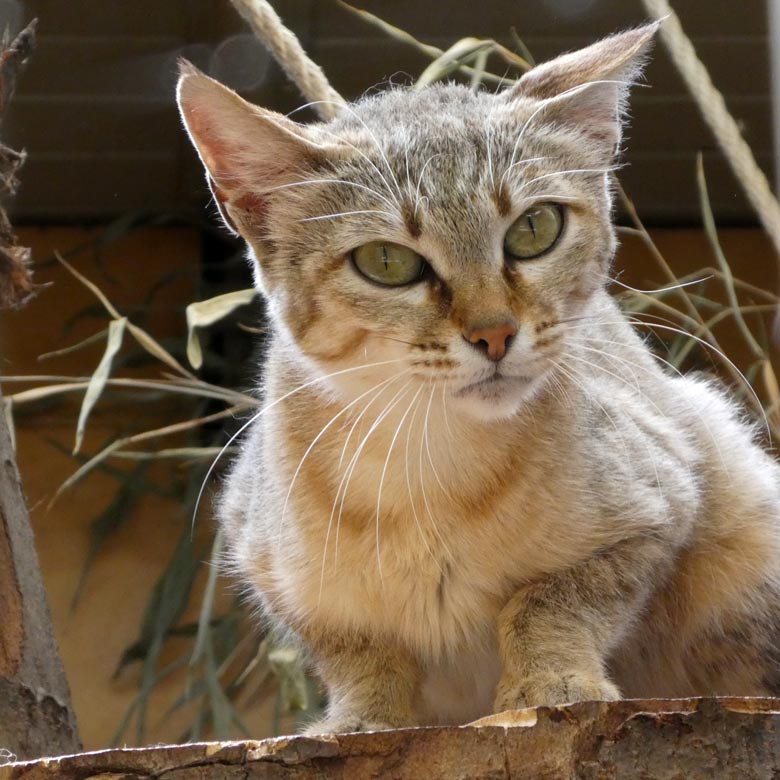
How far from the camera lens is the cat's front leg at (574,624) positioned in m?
1.29

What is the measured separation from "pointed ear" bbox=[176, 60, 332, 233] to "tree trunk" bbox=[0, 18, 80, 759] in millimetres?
254

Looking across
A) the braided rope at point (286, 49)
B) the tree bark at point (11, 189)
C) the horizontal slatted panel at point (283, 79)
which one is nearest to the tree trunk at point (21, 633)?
the tree bark at point (11, 189)

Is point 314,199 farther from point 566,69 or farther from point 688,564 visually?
point 688,564

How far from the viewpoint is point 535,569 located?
1428 mm

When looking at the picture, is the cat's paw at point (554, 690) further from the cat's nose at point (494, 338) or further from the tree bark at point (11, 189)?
the tree bark at point (11, 189)

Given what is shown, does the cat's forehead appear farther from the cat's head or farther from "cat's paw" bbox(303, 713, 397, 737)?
"cat's paw" bbox(303, 713, 397, 737)

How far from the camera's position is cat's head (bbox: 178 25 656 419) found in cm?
130

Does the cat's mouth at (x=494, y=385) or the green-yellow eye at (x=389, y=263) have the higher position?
the green-yellow eye at (x=389, y=263)

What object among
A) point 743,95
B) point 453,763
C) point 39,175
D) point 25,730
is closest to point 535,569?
point 453,763

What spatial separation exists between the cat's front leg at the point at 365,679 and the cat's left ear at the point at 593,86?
68 centimetres

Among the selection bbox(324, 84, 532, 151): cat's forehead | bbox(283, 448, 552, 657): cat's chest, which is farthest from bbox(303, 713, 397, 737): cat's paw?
bbox(324, 84, 532, 151): cat's forehead

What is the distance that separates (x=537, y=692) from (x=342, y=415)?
424 mm

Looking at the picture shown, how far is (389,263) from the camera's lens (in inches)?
53.2

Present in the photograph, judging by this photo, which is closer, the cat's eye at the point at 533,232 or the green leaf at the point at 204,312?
the cat's eye at the point at 533,232
